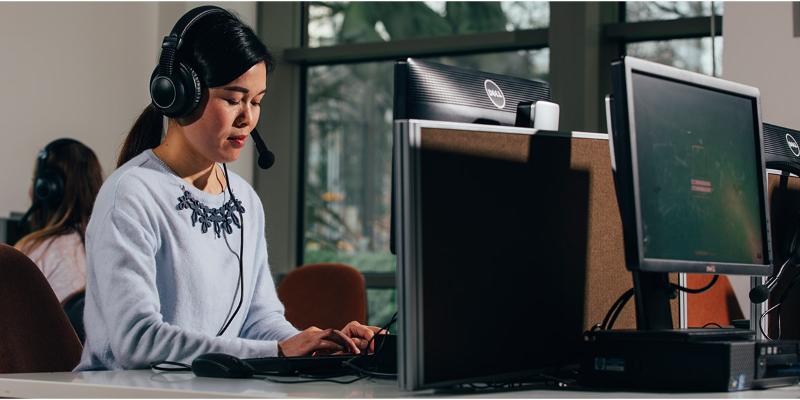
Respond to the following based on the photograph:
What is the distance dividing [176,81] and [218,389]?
0.72 m

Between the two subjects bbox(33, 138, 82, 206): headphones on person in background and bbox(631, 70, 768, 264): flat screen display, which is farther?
bbox(33, 138, 82, 206): headphones on person in background

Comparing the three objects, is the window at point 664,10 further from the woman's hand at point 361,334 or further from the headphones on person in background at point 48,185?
the woman's hand at point 361,334

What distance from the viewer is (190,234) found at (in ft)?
6.04

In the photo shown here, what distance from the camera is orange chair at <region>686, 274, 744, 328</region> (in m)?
2.35

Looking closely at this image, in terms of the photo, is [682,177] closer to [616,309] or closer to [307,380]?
[616,309]

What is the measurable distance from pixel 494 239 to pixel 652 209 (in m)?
0.20

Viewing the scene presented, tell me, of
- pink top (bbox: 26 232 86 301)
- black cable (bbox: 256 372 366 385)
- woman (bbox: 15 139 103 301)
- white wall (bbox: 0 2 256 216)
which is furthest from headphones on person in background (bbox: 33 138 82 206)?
black cable (bbox: 256 372 366 385)

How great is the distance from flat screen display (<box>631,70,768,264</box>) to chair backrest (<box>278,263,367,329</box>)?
5.29 feet

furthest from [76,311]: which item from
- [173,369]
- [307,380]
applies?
[307,380]

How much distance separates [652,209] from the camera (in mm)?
1353

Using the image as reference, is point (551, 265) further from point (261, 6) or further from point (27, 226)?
point (261, 6)

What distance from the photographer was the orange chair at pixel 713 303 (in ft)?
7.70

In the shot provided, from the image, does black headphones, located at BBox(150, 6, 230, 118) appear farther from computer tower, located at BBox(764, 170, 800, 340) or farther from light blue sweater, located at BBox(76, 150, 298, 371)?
computer tower, located at BBox(764, 170, 800, 340)

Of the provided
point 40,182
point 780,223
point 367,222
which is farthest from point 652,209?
point 367,222
